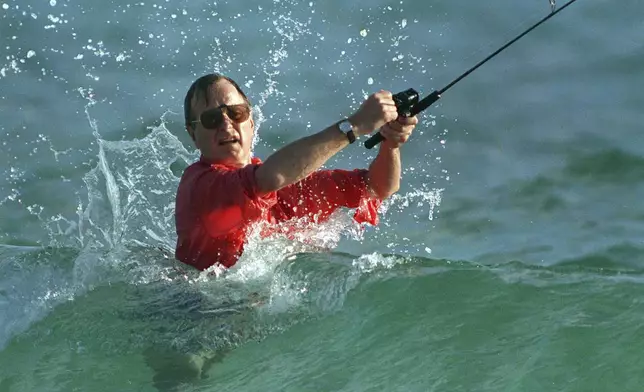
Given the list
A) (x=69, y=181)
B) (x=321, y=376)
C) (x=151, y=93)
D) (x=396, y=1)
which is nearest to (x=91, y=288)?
(x=321, y=376)

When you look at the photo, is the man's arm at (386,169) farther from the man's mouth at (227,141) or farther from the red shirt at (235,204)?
the man's mouth at (227,141)

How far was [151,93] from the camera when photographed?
9188mm

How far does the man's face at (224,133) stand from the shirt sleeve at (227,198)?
0.20 m

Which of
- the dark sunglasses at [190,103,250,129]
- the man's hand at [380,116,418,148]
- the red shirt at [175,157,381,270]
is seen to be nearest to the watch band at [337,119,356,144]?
the man's hand at [380,116,418,148]

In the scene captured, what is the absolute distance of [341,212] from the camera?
6441 mm

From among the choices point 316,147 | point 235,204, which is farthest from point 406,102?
point 235,204

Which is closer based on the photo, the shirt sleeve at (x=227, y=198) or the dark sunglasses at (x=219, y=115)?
the shirt sleeve at (x=227, y=198)

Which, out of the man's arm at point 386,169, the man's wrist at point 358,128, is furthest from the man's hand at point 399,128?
the man's wrist at point 358,128

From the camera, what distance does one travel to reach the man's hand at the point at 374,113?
16.6 feet

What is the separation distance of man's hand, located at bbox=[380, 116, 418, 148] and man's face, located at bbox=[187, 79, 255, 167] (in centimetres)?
82

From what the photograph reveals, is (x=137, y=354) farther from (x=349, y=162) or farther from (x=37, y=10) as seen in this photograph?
(x=37, y=10)

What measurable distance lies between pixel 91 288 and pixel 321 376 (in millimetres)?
1603

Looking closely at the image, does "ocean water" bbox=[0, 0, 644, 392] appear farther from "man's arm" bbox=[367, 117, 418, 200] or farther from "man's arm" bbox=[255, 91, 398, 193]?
"man's arm" bbox=[255, 91, 398, 193]

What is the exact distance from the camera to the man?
5.19m
